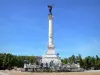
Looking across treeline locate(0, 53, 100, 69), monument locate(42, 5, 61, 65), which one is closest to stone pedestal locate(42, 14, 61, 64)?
monument locate(42, 5, 61, 65)

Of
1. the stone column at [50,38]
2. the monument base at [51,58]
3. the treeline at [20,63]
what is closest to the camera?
the monument base at [51,58]

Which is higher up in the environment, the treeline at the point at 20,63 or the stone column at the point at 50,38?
the stone column at the point at 50,38

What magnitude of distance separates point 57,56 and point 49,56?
3057mm

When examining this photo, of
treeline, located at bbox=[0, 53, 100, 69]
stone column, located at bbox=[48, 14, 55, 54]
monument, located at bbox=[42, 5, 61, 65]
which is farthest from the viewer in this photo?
treeline, located at bbox=[0, 53, 100, 69]

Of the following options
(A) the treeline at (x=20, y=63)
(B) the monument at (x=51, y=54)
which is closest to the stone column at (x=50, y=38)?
(B) the monument at (x=51, y=54)

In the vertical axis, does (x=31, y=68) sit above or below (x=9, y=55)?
below

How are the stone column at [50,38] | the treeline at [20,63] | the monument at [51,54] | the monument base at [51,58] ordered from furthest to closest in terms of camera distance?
the treeline at [20,63] → the stone column at [50,38] → the monument at [51,54] → the monument base at [51,58]

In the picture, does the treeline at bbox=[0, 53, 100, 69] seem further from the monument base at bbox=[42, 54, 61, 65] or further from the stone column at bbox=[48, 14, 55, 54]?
the stone column at bbox=[48, 14, 55, 54]

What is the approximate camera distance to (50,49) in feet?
289

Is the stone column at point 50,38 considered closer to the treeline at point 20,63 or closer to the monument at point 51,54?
the monument at point 51,54

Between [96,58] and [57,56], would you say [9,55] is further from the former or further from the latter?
[96,58]

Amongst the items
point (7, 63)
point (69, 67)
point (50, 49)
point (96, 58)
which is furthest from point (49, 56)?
point (96, 58)

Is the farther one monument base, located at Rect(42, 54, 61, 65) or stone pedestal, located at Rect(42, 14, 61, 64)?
stone pedestal, located at Rect(42, 14, 61, 64)

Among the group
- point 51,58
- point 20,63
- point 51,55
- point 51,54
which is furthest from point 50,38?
point 20,63
